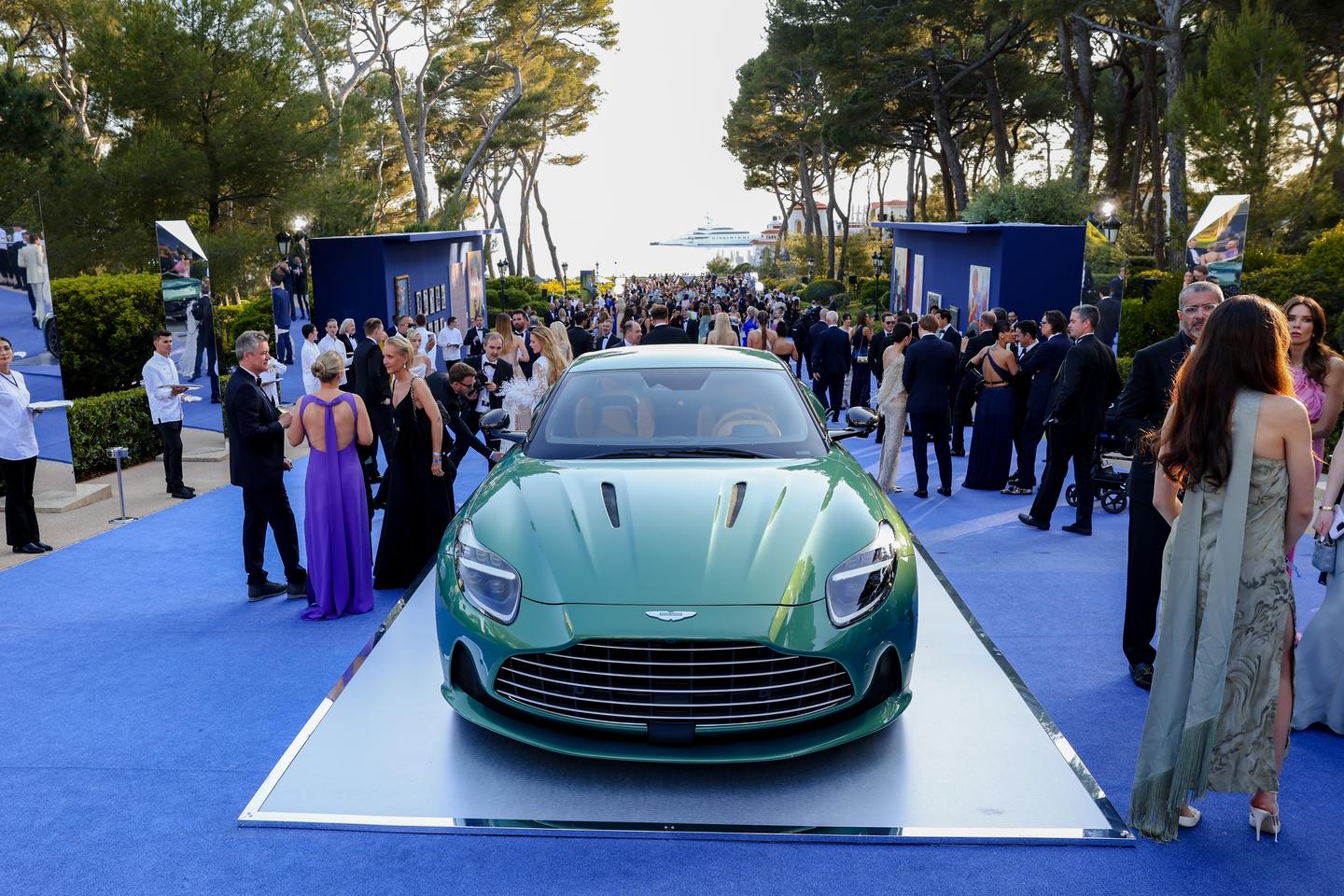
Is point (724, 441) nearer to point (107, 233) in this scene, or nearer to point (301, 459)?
point (301, 459)

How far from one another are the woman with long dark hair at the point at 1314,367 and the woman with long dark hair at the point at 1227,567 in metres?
2.05

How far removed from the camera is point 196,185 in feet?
69.6

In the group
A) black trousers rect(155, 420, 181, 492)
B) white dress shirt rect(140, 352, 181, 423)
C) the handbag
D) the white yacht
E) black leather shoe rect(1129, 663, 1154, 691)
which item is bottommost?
black leather shoe rect(1129, 663, 1154, 691)

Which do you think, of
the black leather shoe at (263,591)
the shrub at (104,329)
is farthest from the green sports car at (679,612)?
the shrub at (104,329)

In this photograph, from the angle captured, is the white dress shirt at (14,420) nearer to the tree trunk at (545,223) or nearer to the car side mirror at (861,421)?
the car side mirror at (861,421)

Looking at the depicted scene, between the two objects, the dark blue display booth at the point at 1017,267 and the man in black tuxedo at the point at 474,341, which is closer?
the man in black tuxedo at the point at 474,341

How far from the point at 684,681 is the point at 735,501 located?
3.10 feet

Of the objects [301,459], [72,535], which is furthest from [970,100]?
[72,535]

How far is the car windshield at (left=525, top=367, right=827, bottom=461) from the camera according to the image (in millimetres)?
5340

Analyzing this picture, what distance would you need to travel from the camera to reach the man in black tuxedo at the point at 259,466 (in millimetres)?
6527

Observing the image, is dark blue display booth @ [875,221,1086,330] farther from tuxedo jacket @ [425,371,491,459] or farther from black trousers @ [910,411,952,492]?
tuxedo jacket @ [425,371,491,459]

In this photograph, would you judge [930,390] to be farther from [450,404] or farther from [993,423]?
[450,404]

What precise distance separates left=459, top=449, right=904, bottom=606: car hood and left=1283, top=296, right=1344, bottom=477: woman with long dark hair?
2304mm

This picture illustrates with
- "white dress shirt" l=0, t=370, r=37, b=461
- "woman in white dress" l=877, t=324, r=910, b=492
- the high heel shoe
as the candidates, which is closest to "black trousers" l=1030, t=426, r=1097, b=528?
"woman in white dress" l=877, t=324, r=910, b=492
